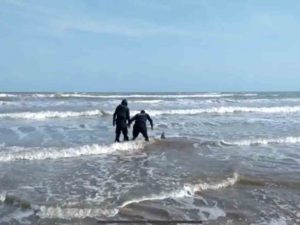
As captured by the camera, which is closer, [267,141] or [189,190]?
[189,190]

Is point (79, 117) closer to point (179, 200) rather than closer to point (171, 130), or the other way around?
point (171, 130)

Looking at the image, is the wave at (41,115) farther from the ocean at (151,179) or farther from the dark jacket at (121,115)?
the dark jacket at (121,115)

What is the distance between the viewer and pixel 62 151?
13.8 m

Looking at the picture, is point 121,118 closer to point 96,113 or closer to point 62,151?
point 62,151

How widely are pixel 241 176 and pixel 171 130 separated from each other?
11.0 metres

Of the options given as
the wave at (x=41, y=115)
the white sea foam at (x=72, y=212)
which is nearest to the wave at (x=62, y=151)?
the white sea foam at (x=72, y=212)

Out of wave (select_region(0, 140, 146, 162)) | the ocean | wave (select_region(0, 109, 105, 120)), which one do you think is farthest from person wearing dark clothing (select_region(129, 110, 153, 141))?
wave (select_region(0, 109, 105, 120))

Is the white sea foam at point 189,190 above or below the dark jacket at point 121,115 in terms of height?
below

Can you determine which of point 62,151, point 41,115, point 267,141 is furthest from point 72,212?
point 41,115

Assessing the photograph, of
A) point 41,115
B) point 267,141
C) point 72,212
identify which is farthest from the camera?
point 41,115

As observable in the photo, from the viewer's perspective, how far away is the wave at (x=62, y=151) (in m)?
13.0

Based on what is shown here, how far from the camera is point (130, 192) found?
8.91 m

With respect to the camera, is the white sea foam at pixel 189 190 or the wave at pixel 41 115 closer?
the white sea foam at pixel 189 190

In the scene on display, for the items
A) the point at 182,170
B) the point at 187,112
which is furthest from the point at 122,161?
the point at 187,112
